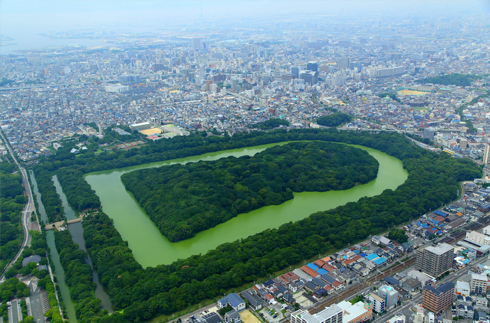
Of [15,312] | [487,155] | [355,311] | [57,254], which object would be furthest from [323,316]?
[487,155]

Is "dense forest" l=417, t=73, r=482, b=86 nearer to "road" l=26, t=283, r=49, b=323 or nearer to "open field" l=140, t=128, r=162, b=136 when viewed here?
"open field" l=140, t=128, r=162, b=136

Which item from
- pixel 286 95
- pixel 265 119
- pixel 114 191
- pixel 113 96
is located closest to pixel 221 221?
pixel 114 191

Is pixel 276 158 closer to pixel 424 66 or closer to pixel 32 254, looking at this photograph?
pixel 32 254

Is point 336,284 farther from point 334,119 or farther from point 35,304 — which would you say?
point 334,119

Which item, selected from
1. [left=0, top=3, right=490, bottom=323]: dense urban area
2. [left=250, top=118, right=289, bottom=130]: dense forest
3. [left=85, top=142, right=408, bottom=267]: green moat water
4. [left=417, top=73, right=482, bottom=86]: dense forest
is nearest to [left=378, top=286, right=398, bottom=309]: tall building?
[left=0, top=3, right=490, bottom=323]: dense urban area

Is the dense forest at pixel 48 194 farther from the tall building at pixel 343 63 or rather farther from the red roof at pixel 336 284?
the tall building at pixel 343 63

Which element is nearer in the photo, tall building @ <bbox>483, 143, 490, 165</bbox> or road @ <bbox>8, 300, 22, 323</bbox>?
road @ <bbox>8, 300, 22, 323</bbox>
